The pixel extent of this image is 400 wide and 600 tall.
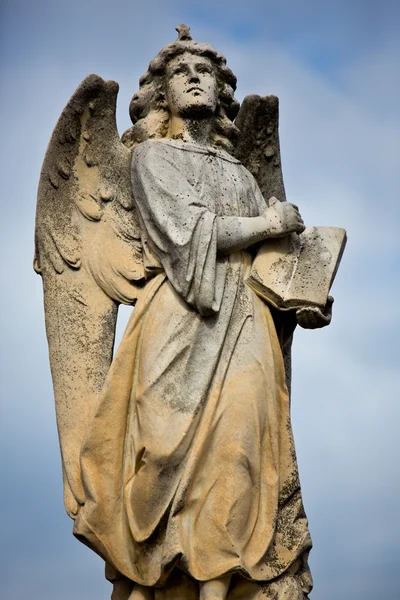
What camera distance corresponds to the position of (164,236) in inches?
382

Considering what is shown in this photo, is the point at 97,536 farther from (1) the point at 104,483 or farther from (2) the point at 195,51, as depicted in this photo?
(2) the point at 195,51

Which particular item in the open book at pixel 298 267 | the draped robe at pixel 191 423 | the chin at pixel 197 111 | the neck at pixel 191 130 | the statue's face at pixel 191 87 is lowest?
the draped robe at pixel 191 423

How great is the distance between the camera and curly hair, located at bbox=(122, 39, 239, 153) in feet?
33.8

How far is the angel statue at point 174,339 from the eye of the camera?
365 inches

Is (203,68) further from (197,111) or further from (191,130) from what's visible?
(191,130)

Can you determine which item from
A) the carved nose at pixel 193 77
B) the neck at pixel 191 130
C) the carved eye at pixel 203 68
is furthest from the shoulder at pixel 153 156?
the carved eye at pixel 203 68

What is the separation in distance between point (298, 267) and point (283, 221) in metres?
0.31

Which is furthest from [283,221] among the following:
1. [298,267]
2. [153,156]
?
[153,156]

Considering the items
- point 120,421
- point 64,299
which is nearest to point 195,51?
point 64,299

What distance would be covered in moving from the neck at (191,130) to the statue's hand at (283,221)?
0.76 m

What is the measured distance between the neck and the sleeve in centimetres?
23

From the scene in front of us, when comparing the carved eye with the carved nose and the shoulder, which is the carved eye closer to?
the carved nose

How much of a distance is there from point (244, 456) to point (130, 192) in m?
2.04

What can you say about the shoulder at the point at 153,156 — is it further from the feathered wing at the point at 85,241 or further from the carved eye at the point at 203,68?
the carved eye at the point at 203,68
